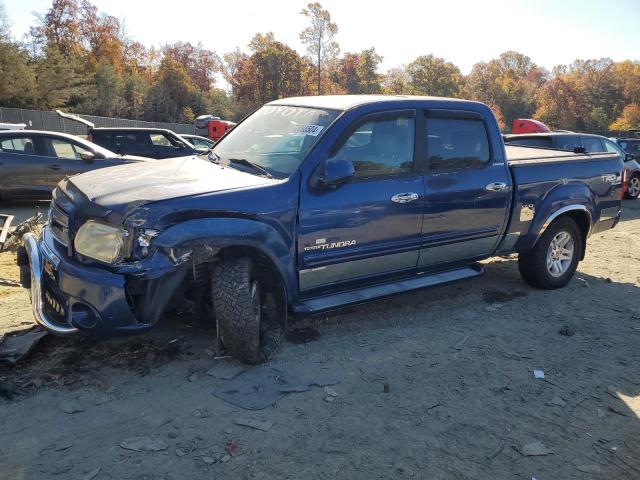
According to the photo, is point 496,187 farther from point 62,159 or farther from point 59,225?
point 62,159

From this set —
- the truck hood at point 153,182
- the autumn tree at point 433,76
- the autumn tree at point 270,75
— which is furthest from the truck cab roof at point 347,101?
the autumn tree at point 433,76

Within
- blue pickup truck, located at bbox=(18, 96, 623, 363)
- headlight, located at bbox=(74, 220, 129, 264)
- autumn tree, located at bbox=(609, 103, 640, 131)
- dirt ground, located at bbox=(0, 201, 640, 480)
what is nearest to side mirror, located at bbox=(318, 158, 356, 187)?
blue pickup truck, located at bbox=(18, 96, 623, 363)

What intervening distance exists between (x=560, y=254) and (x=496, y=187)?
1549mm

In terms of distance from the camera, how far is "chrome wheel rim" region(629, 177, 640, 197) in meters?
14.4

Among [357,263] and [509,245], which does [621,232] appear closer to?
[509,245]

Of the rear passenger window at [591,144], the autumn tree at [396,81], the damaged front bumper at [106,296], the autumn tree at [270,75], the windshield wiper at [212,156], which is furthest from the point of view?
the autumn tree at [396,81]

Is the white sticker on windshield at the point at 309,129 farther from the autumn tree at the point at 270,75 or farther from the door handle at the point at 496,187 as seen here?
the autumn tree at the point at 270,75

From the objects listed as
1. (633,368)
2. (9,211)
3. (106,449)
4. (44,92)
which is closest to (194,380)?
(106,449)

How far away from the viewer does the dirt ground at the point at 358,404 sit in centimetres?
291

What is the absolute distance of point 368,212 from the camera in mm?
4250

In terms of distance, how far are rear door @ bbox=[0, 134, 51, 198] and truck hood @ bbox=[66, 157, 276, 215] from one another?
6.31 m

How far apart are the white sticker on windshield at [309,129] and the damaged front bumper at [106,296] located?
153 cm

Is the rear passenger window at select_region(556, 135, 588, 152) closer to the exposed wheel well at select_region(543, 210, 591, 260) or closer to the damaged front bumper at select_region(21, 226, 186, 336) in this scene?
the exposed wheel well at select_region(543, 210, 591, 260)

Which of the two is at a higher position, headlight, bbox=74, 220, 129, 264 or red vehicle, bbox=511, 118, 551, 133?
red vehicle, bbox=511, 118, 551, 133
